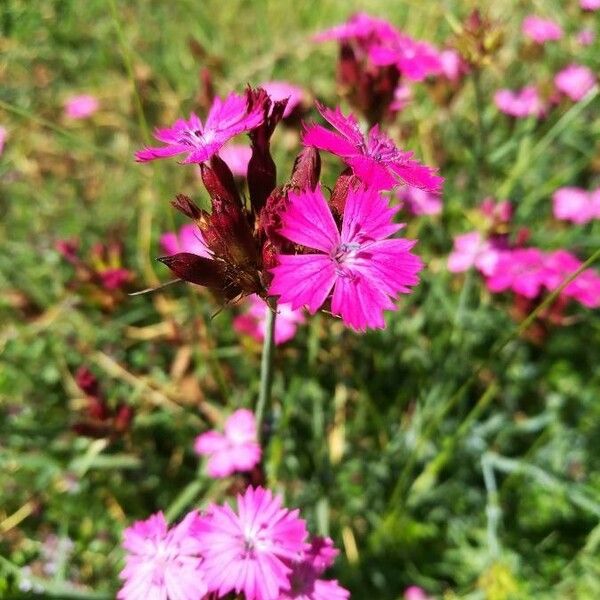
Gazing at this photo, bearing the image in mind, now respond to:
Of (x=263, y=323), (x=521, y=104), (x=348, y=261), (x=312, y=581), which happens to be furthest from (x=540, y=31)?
(x=312, y=581)

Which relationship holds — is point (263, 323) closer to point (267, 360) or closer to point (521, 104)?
point (267, 360)

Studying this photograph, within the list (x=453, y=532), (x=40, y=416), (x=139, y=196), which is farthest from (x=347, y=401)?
(x=139, y=196)

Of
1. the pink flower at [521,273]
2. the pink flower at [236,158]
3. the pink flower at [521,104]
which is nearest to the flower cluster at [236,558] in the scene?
the pink flower at [521,273]

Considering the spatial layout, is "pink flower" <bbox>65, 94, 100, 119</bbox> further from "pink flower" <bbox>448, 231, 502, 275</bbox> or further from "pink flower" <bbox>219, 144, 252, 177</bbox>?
"pink flower" <bbox>448, 231, 502, 275</bbox>

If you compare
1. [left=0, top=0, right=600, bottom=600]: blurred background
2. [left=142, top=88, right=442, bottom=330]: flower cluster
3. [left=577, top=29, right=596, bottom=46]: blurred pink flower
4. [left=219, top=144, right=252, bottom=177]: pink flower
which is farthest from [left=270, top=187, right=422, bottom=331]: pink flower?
[left=577, top=29, right=596, bottom=46]: blurred pink flower

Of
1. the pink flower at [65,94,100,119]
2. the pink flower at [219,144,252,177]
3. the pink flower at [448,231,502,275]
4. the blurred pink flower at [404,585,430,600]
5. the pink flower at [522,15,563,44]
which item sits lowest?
the blurred pink flower at [404,585,430,600]

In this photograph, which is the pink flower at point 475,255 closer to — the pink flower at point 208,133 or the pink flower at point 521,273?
the pink flower at point 521,273

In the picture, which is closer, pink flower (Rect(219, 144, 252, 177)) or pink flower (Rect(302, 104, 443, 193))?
pink flower (Rect(302, 104, 443, 193))
